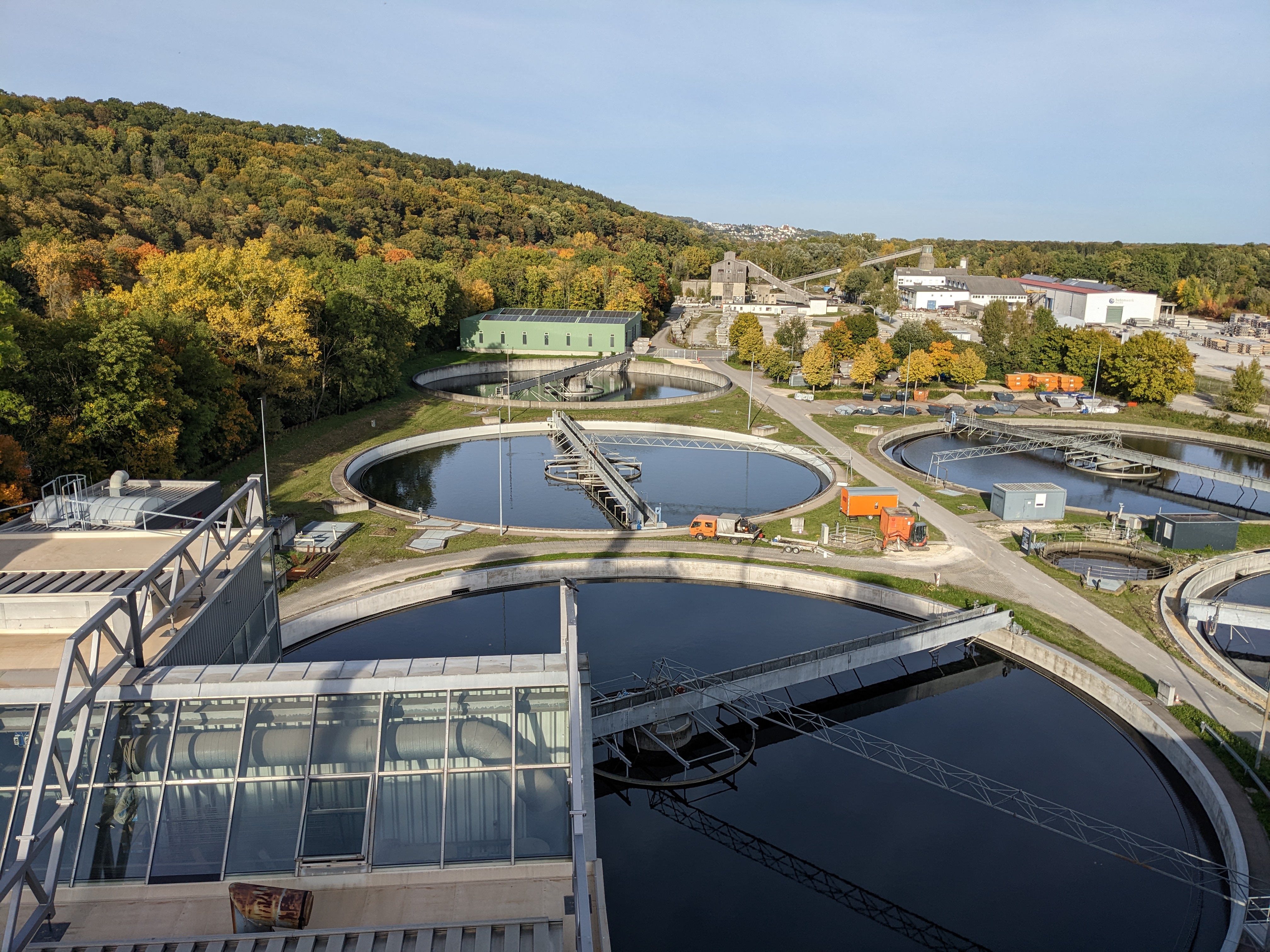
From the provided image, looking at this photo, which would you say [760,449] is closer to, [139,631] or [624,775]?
[624,775]

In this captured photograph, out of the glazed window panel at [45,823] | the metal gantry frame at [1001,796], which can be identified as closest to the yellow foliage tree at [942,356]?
the metal gantry frame at [1001,796]

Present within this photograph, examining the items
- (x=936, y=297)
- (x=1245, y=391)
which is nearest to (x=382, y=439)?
(x=1245, y=391)

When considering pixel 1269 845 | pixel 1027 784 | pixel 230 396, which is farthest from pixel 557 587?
pixel 230 396

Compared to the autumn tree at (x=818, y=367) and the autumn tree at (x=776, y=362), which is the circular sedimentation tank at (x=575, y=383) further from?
the autumn tree at (x=818, y=367)

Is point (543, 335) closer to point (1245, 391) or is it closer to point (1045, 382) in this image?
point (1045, 382)

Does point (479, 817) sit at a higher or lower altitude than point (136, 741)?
lower

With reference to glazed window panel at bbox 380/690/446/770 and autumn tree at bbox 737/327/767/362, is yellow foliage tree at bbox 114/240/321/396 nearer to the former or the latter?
autumn tree at bbox 737/327/767/362

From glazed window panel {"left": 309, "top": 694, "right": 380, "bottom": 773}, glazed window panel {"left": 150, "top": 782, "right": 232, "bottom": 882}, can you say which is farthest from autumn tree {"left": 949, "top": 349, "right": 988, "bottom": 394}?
glazed window panel {"left": 150, "top": 782, "right": 232, "bottom": 882}
